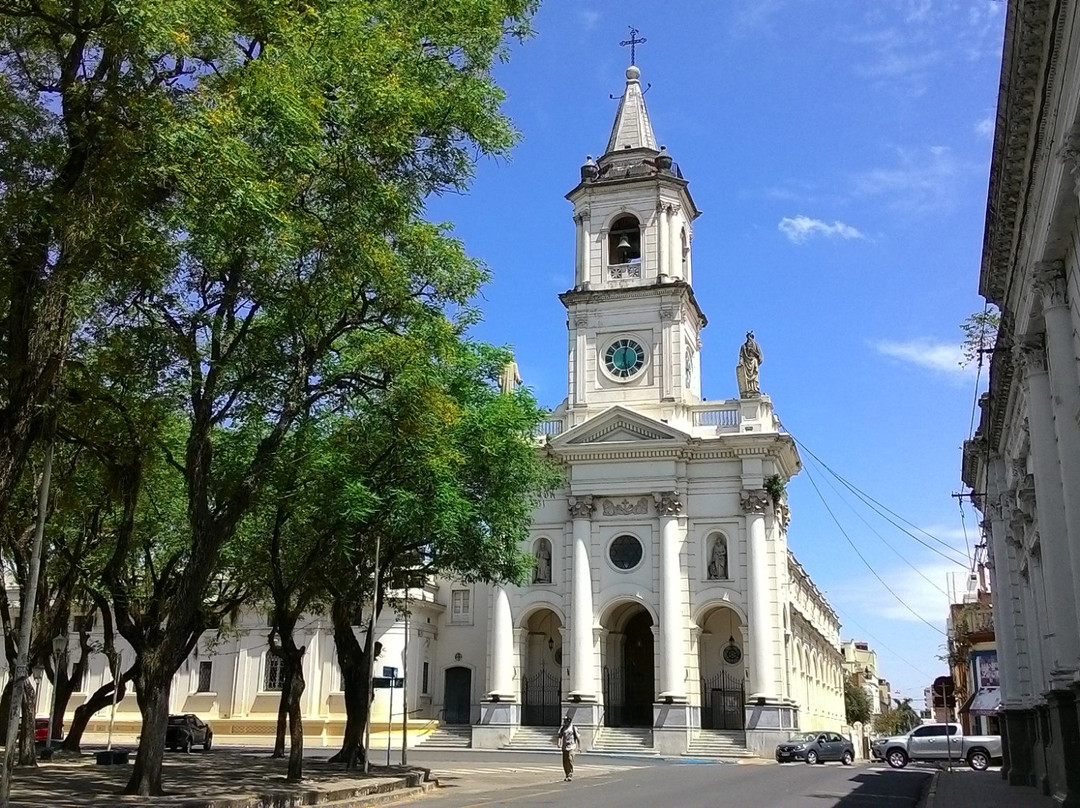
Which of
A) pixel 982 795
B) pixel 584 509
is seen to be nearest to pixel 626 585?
pixel 584 509

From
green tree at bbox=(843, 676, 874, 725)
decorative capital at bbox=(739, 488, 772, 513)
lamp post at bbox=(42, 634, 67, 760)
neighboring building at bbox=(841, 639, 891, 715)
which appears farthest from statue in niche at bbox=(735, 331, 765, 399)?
neighboring building at bbox=(841, 639, 891, 715)

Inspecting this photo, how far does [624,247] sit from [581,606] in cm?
1630

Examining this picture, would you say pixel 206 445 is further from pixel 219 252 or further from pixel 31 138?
pixel 31 138

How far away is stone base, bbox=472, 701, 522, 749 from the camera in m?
41.0

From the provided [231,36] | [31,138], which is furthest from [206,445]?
[231,36]

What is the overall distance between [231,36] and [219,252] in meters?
2.87

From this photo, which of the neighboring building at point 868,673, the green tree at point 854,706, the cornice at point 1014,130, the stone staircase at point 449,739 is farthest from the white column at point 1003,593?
the neighboring building at point 868,673

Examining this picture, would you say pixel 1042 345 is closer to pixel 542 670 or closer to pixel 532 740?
pixel 532 740

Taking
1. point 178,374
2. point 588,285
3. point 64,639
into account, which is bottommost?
point 64,639

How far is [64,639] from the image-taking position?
76.4 ft

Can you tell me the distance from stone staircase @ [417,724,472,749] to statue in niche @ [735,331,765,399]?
60.5 feet

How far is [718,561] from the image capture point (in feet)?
139

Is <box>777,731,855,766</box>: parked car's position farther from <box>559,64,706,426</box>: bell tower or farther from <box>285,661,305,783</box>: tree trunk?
<box>285,661,305,783</box>: tree trunk

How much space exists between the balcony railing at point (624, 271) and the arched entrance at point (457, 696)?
19.5 m
